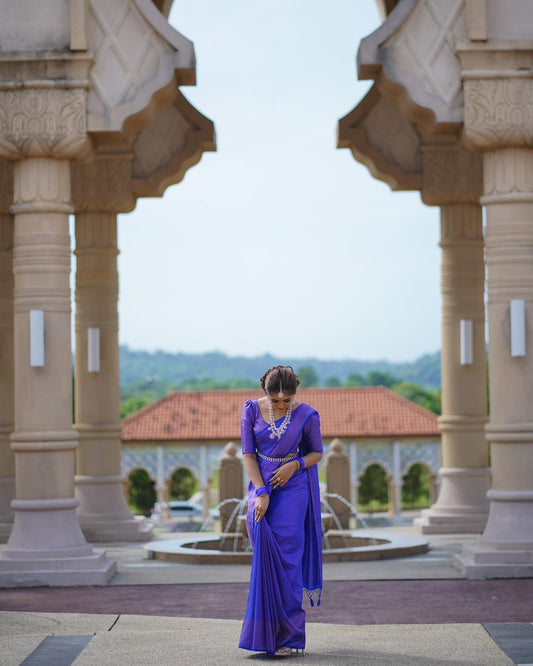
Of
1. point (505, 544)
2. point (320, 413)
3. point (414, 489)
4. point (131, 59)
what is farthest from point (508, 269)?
point (414, 489)

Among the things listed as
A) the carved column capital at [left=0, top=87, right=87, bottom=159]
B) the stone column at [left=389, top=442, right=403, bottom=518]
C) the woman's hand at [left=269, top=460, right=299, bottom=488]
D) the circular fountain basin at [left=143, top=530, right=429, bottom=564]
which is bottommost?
the stone column at [left=389, top=442, right=403, bottom=518]

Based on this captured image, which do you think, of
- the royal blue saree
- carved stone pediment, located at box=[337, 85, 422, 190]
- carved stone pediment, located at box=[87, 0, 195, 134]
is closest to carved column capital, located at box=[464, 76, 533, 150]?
carved stone pediment, located at box=[87, 0, 195, 134]

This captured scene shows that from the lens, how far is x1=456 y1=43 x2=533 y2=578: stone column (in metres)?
13.4

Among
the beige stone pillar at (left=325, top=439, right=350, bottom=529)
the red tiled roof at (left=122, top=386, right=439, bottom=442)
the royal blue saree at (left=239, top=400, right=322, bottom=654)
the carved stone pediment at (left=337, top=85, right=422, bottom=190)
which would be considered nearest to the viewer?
the royal blue saree at (left=239, top=400, right=322, bottom=654)

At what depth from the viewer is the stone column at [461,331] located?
1822cm

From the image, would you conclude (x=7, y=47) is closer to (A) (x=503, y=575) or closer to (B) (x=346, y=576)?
(B) (x=346, y=576)

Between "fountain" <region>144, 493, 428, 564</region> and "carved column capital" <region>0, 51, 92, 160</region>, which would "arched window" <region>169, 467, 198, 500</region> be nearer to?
"fountain" <region>144, 493, 428, 564</region>

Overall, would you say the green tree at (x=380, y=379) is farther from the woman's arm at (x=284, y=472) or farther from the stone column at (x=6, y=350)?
the woman's arm at (x=284, y=472)

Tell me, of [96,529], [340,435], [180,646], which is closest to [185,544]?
[96,529]

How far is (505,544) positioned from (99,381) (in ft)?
23.4

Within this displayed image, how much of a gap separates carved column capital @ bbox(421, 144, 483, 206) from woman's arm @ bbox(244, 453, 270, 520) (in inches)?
398

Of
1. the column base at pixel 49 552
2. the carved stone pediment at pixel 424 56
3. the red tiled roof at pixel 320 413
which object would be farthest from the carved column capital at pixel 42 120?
the red tiled roof at pixel 320 413

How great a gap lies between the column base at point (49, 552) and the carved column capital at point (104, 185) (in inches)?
231

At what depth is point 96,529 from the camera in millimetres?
17828
